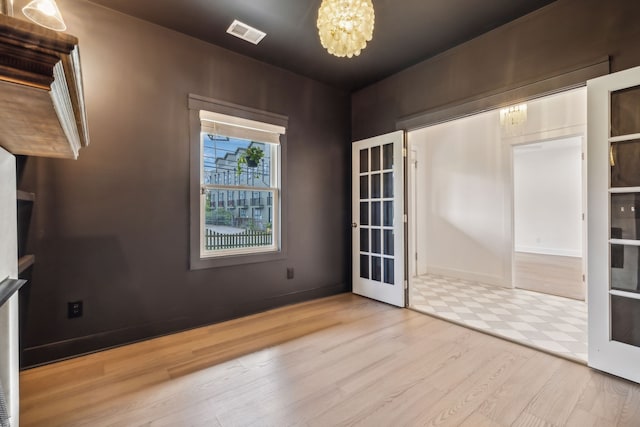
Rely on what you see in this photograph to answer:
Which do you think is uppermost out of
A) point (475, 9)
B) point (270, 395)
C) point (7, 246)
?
point (475, 9)

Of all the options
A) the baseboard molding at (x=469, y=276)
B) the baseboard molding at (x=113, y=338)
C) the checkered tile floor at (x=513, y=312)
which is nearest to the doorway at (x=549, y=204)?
the baseboard molding at (x=469, y=276)

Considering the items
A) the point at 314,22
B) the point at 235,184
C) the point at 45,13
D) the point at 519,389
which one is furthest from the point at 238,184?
the point at 519,389

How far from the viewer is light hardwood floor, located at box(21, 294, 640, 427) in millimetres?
1549

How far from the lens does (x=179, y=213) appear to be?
2652 mm

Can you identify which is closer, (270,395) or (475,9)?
(270,395)

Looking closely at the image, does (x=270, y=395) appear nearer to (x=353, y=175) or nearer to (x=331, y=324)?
(x=331, y=324)

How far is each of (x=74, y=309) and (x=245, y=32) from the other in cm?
272

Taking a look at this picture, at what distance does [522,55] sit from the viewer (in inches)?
95.3

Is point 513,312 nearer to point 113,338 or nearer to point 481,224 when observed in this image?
point 481,224

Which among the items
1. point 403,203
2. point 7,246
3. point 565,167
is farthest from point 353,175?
point 565,167

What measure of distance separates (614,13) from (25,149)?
A: 3.74 m

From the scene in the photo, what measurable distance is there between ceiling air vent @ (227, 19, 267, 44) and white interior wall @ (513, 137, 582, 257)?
620 cm

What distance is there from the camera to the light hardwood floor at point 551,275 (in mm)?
3921

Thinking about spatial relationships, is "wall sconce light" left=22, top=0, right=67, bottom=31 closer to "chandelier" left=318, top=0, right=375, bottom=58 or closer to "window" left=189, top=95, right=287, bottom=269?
"window" left=189, top=95, right=287, bottom=269
